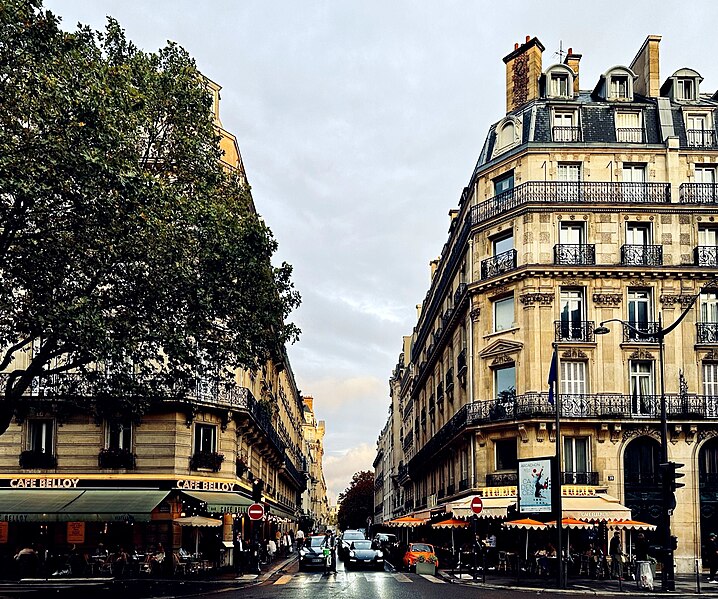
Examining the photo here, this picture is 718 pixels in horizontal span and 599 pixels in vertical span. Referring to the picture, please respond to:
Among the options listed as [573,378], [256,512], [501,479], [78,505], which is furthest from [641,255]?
[78,505]

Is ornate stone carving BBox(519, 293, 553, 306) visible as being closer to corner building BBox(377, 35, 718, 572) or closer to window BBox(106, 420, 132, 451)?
corner building BBox(377, 35, 718, 572)

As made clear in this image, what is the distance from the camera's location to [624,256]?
150 ft

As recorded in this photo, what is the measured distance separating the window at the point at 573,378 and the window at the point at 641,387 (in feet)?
7.55

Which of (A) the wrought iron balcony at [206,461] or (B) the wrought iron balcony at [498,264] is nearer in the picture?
(A) the wrought iron balcony at [206,461]

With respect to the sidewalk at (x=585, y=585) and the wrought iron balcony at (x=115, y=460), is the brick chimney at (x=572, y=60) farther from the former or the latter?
the wrought iron balcony at (x=115, y=460)

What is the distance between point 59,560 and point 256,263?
1698 centimetres

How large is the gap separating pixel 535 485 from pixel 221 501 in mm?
13661

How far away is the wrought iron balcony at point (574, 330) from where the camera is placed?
147ft

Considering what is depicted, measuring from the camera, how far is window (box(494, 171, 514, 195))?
4809 cm

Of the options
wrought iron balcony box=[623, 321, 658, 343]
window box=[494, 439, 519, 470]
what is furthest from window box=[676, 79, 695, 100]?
window box=[494, 439, 519, 470]

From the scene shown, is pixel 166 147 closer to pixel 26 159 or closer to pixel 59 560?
pixel 26 159

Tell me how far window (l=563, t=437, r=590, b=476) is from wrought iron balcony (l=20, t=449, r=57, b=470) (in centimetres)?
2243

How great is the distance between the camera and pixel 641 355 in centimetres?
4503

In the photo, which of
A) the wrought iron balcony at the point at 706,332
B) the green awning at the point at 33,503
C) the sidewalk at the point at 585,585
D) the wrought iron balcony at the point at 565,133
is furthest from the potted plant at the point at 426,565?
the wrought iron balcony at the point at 565,133
